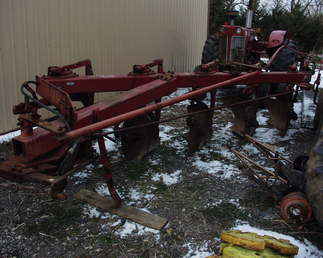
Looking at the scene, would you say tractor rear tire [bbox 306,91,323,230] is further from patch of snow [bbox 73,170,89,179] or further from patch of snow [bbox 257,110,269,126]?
patch of snow [bbox 257,110,269,126]

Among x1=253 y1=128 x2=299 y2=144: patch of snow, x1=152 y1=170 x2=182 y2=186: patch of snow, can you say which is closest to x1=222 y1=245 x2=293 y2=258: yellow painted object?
x1=152 y1=170 x2=182 y2=186: patch of snow

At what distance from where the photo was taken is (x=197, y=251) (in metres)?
2.50

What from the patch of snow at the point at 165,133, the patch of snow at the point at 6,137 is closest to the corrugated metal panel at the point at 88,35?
the patch of snow at the point at 6,137

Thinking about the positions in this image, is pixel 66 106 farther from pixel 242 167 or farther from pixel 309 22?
pixel 309 22

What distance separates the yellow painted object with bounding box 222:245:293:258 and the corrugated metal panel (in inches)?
144

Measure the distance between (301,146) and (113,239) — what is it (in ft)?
10.0

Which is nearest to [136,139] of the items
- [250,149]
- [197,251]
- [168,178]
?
[168,178]

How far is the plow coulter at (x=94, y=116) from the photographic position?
8.18 feet

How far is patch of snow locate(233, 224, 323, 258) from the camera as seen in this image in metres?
2.46

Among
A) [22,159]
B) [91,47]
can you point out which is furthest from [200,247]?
[91,47]

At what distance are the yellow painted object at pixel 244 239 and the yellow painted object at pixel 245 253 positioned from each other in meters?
0.03

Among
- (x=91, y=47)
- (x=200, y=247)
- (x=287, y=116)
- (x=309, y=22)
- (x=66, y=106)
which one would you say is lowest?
(x=200, y=247)

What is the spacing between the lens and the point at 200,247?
2.54 m

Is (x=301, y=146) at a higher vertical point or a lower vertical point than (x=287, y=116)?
lower
